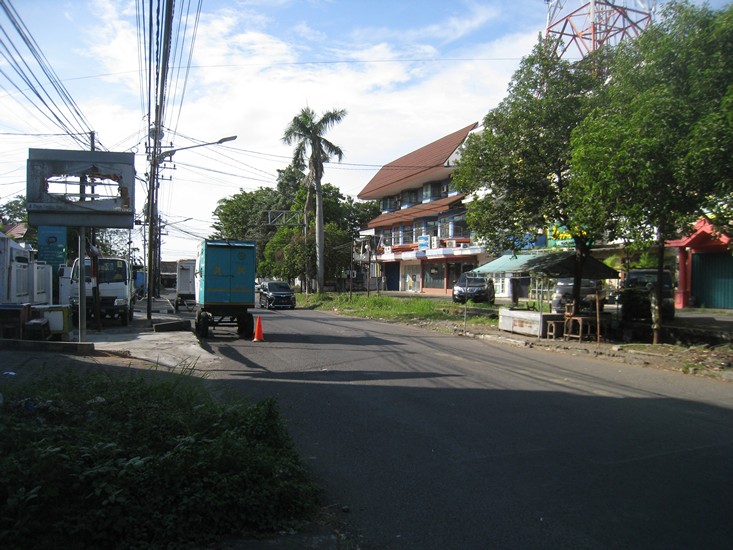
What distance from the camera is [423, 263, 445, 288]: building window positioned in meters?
48.2

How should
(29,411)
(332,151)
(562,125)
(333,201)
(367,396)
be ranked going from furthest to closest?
(333,201)
(332,151)
(562,125)
(367,396)
(29,411)

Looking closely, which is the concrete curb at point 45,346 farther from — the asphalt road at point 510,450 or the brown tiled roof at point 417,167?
the brown tiled roof at point 417,167

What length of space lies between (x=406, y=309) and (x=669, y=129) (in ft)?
66.3

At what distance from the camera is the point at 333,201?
2557 inches

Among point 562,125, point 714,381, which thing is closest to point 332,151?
point 562,125

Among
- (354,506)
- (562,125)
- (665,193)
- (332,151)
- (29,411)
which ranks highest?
(332,151)

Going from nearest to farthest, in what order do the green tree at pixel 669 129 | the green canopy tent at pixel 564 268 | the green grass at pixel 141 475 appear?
the green grass at pixel 141 475 < the green tree at pixel 669 129 < the green canopy tent at pixel 564 268

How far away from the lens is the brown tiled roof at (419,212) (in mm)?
44312

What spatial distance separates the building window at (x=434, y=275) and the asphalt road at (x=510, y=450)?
35253 mm

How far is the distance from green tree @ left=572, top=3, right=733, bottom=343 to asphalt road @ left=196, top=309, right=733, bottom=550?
364 cm

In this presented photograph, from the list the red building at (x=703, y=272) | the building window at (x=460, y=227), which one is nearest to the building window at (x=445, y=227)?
the building window at (x=460, y=227)

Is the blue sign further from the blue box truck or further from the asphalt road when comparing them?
the asphalt road

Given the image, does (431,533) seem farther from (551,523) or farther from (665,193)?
(665,193)

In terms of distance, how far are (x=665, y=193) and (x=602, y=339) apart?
24.9 feet
